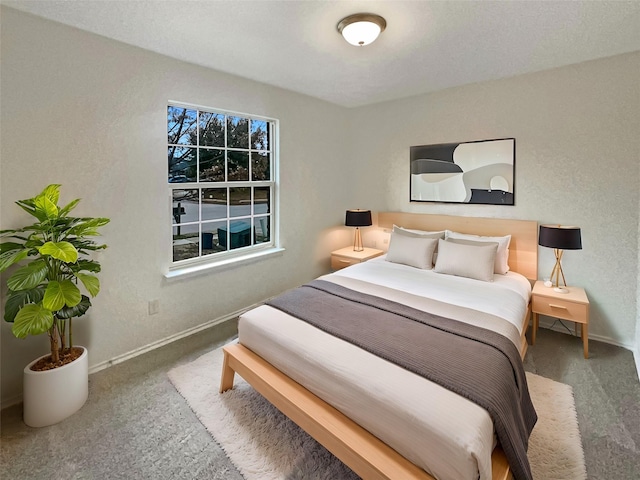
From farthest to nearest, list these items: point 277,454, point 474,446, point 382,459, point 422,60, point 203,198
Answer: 1. point 203,198
2. point 422,60
3. point 277,454
4. point 382,459
5. point 474,446

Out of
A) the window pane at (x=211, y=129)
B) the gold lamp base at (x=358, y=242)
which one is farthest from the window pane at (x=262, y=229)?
the gold lamp base at (x=358, y=242)

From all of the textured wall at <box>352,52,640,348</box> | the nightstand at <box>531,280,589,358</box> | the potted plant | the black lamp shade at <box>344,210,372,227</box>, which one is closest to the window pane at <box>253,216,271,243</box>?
the black lamp shade at <box>344,210,372,227</box>

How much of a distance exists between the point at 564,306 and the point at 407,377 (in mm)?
2016

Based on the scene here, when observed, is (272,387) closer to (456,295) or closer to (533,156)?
(456,295)

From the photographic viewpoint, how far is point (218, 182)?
10.5 feet

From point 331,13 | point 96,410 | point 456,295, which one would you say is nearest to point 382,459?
point 456,295

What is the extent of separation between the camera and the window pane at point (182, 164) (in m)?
2.89

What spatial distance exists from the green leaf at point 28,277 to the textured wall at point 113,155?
0.50 meters

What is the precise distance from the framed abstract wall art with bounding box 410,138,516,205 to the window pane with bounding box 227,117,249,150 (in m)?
2.00

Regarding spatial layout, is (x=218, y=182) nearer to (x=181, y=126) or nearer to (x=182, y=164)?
(x=182, y=164)

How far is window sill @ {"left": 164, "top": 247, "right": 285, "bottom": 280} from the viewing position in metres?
2.92

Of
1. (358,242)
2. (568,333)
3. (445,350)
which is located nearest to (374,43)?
(445,350)

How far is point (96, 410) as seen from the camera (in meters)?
2.03

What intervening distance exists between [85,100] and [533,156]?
3.88m
